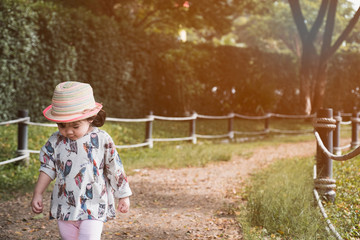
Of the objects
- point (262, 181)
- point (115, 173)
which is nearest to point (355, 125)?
point (262, 181)

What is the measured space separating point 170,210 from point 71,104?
12.0ft

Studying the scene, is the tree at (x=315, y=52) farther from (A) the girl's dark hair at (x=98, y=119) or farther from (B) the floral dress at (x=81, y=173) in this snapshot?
(B) the floral dress at (x=81, y=173)

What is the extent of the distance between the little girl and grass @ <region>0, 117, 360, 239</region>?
207cm

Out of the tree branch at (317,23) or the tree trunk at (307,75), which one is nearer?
the tree branch at (317,23)

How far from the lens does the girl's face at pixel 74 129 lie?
3.53m

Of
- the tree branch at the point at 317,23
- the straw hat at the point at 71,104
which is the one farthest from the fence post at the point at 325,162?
the tree branch at the point at 317,23

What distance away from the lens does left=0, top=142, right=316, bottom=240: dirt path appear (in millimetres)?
5684

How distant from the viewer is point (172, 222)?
6.17 m

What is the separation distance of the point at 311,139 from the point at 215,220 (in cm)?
1201

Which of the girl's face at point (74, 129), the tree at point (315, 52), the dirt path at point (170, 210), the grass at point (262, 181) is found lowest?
the dirt path at point (170, 210)

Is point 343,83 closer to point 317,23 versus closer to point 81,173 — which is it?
point 317,23

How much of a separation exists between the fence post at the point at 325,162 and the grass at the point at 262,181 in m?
0.21

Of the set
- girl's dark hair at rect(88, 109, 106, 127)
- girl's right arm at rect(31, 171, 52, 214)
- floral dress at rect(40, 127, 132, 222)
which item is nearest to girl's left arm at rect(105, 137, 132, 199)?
floral dress at rect(40, 127, 132, 222)

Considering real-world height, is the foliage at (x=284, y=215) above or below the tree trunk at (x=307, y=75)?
below
